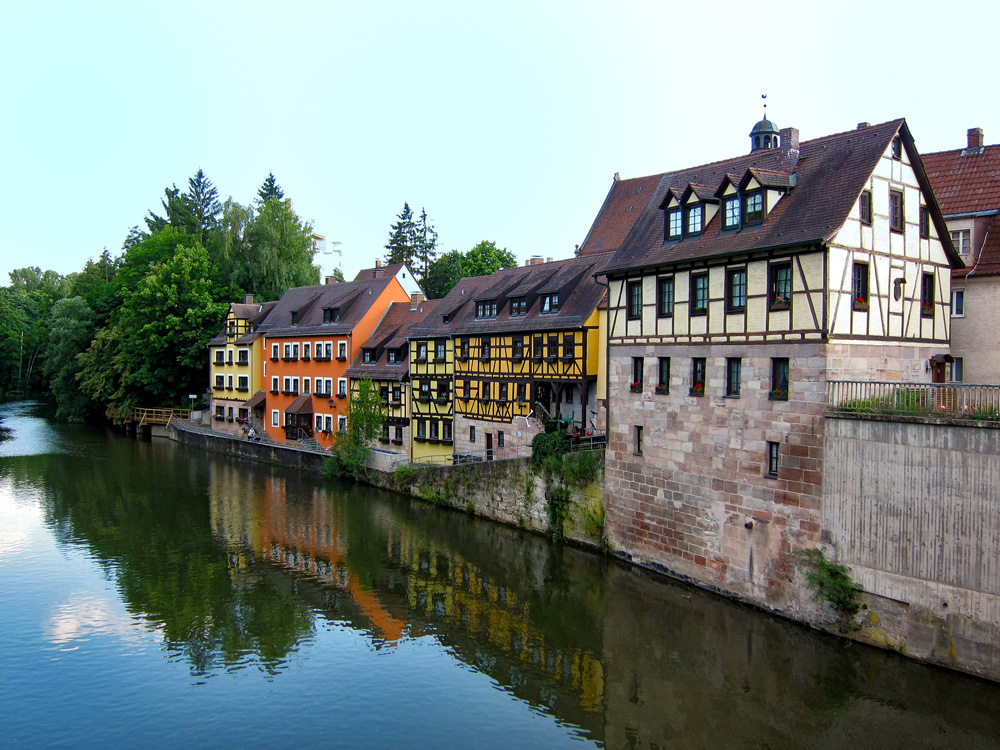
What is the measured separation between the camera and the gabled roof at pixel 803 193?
1653 cm

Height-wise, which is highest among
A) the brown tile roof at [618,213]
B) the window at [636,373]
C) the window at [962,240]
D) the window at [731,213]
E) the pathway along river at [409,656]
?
the brown tile roof at [618,213]

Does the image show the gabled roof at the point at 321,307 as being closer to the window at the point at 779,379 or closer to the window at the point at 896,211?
the window at the point at 779,379

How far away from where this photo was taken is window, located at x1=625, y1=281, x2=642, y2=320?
67.9ft

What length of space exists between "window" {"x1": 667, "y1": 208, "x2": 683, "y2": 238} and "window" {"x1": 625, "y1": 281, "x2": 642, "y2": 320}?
151 cm

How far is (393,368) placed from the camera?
35.9 metres

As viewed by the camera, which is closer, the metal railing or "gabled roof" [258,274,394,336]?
the metal railing

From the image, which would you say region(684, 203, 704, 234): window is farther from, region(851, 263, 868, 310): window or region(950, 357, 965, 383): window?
region(950, 357, 965, 383): window

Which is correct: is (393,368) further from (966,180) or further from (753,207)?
(966,180)

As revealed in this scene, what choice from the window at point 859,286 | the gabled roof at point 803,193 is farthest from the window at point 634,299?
the window at point 859,286

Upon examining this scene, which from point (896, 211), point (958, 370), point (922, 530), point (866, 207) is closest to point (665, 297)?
point (866, 207)

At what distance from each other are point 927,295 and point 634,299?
271 inches

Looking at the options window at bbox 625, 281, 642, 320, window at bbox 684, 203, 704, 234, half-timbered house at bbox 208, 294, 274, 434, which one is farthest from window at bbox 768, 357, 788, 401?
half-timbered house at bbox 208, 294, 274, 434

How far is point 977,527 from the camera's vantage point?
44.0 ft

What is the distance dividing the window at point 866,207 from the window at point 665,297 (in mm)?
4572
